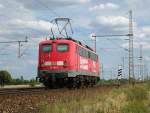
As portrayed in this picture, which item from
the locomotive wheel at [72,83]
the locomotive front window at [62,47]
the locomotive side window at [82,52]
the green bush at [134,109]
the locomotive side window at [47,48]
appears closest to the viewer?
the green bush at [134,109]

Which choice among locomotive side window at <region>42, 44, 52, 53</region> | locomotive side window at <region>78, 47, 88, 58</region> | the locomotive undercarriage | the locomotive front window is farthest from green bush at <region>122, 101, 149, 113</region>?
locomotive side window at <region>78, 47, 88, 58</region>

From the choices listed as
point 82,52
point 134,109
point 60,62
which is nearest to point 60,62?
point 60,62

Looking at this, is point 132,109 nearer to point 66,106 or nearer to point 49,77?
point 66,106

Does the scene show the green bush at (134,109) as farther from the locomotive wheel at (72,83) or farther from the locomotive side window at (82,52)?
the locomotive side window at (82,52)

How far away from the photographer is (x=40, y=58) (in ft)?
103

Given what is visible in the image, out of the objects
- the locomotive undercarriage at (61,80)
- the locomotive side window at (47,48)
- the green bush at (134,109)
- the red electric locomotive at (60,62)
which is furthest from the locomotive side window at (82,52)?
the green bush at (134,109)

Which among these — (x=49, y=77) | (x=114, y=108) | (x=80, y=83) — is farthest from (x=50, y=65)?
(x=114, y=108)

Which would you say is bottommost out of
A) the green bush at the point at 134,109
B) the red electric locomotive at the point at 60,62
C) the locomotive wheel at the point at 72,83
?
the green bush at the point at 134,109

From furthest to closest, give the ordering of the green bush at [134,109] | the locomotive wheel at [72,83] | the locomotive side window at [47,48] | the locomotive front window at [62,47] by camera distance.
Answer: the locomotive wheel at [72,83], the locomotive side window at [47,48], the locomotive front window at [62,47], the green bush at [134,109]

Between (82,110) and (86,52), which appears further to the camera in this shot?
(86,52)

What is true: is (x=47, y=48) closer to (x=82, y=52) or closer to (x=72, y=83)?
(x=72, y=83)

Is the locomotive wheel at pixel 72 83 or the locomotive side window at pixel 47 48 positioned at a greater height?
the locomotive side window at pixel 47 48

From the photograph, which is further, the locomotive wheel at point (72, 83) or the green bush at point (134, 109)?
the locomotive wheel at point (72, 83)

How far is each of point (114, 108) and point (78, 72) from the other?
55.6 ft
